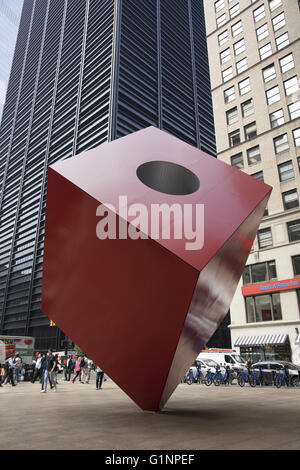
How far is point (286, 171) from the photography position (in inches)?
1078

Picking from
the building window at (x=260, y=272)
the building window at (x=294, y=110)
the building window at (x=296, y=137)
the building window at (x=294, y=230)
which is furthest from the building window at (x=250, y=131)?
the building window at (x=260, y=272)

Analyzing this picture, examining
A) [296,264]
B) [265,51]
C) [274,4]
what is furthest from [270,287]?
[274,4]

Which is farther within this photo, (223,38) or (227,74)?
(223,38)

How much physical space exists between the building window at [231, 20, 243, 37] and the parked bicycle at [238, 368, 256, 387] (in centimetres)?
3194

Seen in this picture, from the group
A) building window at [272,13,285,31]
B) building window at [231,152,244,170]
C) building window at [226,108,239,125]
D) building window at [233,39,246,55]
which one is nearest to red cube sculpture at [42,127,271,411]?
building window at [231,152,244,170]

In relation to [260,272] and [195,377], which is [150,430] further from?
[260,272]

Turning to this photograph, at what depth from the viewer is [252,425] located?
5641mm

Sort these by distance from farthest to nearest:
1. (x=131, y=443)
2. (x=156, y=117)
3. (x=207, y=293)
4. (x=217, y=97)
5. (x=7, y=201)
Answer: (x=7, y=201) < (x=156, y=117) < (x=217, y=97) < (x=207, y=293) < (x=131, y=443)

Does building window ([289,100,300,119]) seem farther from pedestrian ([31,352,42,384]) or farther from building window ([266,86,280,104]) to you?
pedestrian ([31,352,42,384])

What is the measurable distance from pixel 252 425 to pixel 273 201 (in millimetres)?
23968

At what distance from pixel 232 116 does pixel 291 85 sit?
5.88m

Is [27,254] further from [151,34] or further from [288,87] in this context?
[288,87]

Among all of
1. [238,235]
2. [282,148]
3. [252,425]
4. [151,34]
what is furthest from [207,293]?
[151,34]

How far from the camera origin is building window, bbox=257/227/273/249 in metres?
27.0
